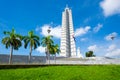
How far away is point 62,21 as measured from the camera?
106312mm

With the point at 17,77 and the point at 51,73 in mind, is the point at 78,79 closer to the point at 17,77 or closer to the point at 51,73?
the point at 51,73

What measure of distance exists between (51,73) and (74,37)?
244 feet

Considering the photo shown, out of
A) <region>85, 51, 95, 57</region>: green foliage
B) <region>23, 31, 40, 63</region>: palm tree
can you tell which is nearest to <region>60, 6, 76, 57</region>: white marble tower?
<region>85, 51, 95, 57</region>: green foliage

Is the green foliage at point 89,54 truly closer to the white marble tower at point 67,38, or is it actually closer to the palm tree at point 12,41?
the white marble tower at point 67,38

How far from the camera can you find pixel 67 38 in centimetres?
10150

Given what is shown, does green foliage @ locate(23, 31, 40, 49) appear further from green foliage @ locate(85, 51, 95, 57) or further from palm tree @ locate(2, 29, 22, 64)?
green foliage @ locate(85, 51, 95, 57)

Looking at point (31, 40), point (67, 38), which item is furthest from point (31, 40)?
point (67, 38)

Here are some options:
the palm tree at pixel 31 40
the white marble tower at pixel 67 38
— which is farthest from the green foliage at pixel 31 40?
the white marble tower at pixel 67 38

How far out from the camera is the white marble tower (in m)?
98.9

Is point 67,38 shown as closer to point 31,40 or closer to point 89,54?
point 89,54

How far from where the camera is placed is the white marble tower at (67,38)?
325 feet

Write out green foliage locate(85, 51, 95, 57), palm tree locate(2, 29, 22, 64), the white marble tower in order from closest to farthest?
palm tree locate(2, 29, 22, 64) < the white marble tower < green foliage locate(85, 51, 95, 57)

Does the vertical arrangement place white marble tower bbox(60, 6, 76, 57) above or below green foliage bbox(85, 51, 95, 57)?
above

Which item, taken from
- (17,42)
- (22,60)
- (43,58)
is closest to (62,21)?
(43,58)
